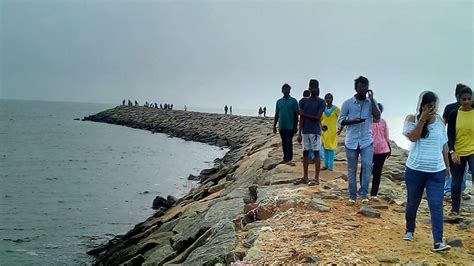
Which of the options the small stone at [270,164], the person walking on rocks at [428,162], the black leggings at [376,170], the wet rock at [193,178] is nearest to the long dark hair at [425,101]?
the person walking on rocks at [428,162]

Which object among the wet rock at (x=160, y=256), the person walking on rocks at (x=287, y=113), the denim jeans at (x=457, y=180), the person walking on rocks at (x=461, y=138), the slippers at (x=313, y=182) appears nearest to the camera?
the person walking on rocks at (x=461, y=138)

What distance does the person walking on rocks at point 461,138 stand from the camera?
224 inches

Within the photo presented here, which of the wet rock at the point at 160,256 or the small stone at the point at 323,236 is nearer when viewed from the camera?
the small stone at the point at 323,236

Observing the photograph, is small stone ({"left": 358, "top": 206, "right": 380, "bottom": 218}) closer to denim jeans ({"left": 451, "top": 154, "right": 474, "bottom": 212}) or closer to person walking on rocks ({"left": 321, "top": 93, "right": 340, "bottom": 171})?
denim jeans ({"left": 451, "top": 154, "right": 474, "bottom": 212})

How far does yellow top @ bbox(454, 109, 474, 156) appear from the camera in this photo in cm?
571

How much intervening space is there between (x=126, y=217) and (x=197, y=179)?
607 centimetres

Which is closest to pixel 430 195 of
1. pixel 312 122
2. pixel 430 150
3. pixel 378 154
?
pixel 430 150

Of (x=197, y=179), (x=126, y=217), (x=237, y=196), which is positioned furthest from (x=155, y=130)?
(x=237, y=196)

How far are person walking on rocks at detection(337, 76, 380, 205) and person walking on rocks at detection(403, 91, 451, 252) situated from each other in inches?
50.4

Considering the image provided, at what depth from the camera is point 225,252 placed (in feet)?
16.0

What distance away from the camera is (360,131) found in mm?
6031

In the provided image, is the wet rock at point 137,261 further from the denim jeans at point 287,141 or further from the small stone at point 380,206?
the small stone at point 380,206

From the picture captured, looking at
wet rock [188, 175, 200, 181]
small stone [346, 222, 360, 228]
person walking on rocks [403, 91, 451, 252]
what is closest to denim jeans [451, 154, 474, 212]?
person walking on rocks [403, 91, 451, 252]

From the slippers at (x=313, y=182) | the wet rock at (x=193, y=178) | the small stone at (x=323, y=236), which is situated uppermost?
Answer: the slippers at (x=313, y=182)
